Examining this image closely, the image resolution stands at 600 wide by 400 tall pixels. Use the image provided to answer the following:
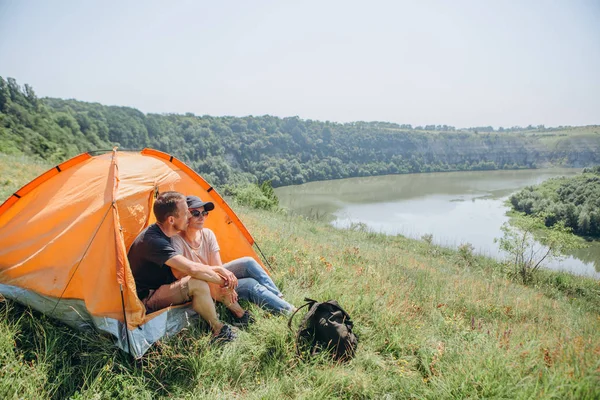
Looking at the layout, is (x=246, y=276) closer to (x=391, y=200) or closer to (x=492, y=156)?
(x=391, y=200)

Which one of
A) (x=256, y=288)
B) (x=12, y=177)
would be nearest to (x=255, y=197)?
(x=12, y=177)

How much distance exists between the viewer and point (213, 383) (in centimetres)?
238

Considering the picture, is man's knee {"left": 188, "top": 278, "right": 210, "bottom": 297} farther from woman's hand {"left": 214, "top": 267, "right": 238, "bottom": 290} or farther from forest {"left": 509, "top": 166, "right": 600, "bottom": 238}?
forest {"left": 509, "top": 166, "right": 600, "bottom": 238}

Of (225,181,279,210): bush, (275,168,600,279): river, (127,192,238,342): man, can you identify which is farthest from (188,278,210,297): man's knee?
(225,181,279,210): bush

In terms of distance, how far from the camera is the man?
2.84 m

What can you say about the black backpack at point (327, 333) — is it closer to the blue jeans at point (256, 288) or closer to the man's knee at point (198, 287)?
the blue jeans at point (256, 288)

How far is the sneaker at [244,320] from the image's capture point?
3053 millimetres

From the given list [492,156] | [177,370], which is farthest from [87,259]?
[492,156]

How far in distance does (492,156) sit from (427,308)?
94.3 metres

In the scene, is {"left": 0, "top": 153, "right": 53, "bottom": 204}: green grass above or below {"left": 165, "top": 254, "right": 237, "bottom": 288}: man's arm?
above

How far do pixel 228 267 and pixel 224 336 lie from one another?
87 centimetres

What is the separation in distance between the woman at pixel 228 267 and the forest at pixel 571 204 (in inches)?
966

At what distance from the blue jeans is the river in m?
12.8

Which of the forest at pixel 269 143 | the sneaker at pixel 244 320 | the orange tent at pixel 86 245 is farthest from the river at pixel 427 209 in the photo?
the sneaker at pixel 244 320
